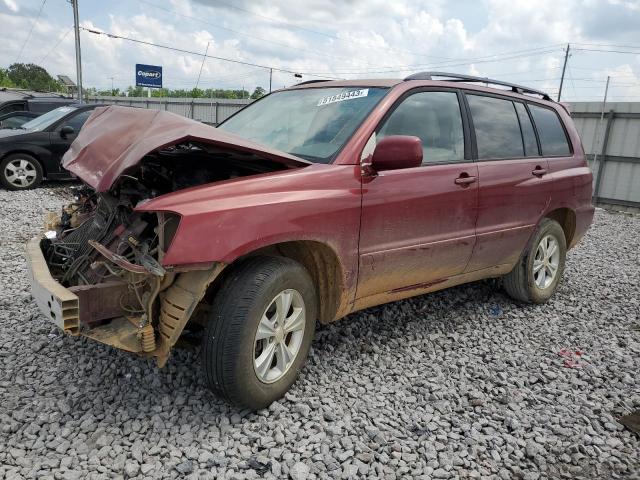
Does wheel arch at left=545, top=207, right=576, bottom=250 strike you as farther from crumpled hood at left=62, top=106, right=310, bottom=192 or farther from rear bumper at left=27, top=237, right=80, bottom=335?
rear bumper at left=27, top=237, right=80, bottom=335

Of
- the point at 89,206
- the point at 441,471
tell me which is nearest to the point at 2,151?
the point at 89,206

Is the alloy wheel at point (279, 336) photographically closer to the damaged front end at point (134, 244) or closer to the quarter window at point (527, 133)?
the damaged front end at point (134, 244)

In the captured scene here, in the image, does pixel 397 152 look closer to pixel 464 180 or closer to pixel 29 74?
pixel 464 180

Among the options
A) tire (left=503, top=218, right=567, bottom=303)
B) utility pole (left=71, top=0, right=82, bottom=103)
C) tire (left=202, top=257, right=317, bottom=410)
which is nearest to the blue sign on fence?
utility pole (left=71, top=0, right=82, bottom=103)

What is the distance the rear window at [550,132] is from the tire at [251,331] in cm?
284

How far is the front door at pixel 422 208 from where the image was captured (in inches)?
122

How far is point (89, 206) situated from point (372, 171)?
6.18ft

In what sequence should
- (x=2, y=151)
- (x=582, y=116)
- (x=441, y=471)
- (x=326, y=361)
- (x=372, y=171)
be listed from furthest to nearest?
(x=582, y=116)
(x=2, y=151)
(x=326, y=361)
(x=372, y=171)
(x=441, y=471)

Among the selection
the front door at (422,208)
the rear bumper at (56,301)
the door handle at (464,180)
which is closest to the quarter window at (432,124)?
the front door at (422,208)

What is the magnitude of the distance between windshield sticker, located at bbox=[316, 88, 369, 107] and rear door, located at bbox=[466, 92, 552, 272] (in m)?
0.94

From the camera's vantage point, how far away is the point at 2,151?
854 cm

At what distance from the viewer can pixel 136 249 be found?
97.6 inches

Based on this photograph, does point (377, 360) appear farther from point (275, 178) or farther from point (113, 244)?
point (113, 244)

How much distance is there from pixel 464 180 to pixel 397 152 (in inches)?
35.5
